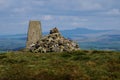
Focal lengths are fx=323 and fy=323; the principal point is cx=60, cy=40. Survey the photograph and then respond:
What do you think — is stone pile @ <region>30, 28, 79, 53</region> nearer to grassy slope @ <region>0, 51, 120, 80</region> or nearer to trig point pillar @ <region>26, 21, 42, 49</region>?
trig point pillar @ <region>26, 21, 42, 49</region>

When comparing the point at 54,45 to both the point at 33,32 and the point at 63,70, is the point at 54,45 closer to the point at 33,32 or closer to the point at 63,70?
the point at 33,32

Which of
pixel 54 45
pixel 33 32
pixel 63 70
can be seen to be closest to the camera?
pixel 63 70

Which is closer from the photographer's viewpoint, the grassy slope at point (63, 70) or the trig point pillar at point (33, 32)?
the grassy slope at point (63, 70)

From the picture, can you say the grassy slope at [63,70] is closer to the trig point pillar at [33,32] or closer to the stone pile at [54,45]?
the stone pile at [54,45]

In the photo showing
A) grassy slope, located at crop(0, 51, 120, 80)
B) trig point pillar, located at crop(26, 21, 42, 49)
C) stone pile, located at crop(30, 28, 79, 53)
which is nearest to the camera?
grassy slope, located at crop(0, 51, 120, 80)

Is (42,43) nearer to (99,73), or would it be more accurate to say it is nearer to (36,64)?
(36,64)

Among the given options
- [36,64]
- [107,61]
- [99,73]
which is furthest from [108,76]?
[36,64]

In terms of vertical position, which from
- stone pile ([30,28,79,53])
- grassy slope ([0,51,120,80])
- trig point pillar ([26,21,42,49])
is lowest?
grassy slope ([0,51,120,80])

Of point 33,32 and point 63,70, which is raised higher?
point 33,32

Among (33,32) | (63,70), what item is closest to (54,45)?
(33,32)

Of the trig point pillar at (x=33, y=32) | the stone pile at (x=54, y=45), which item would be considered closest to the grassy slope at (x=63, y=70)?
the stone pile at (x=54, y=45)

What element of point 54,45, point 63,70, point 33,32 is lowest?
point 63,70

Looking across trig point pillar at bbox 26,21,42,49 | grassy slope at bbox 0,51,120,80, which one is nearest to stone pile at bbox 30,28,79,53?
trig point pillar at bbox 26,21,42,49

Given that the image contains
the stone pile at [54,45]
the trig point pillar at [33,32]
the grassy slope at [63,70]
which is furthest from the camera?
the trig point pillar at [33,32]
